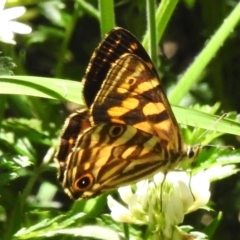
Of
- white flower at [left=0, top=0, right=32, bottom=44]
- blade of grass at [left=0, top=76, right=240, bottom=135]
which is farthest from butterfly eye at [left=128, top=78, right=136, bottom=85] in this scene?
white flower at [left=0, top=0, right=32, bottom=44]

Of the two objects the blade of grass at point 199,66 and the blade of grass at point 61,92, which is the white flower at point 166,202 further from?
the blade of grass at point 199,66

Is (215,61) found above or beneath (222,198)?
above

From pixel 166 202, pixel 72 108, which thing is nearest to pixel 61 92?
pixel 166 202

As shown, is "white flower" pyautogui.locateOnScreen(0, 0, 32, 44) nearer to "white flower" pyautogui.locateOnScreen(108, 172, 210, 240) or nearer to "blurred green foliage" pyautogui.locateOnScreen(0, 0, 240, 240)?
"blurred green foliage" pyautogui.locateOnScreen(0, 0, 240, 240)

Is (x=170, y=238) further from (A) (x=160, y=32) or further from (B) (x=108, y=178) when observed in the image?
(A) (x=160, y=32)

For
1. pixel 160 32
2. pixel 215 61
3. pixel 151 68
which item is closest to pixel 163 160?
pixel 151 68

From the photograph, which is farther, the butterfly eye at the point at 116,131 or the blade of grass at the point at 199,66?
the blade of grass at the point at 199,66

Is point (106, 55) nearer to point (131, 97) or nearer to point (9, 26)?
point (131, 97)

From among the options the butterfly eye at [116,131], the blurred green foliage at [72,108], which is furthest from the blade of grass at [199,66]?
the butterfly eye at [116,131]

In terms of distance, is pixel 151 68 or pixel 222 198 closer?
pixel 151 68
